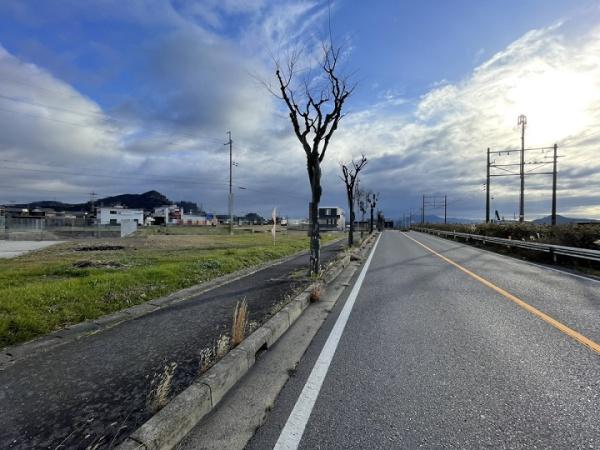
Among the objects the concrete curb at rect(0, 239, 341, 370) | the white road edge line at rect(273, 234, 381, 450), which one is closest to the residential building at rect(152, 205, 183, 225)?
the concrete curb at rect(0, 239, 341, 370)

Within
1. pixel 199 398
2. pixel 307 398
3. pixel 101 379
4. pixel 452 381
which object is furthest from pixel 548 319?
pixel 101 379

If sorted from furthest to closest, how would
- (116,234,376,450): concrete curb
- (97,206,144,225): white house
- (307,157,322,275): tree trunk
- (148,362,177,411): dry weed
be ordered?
(97,206,144,225): white house < (307,157,322,275): tree trunk < (148,362,177,411): dry weed < (116,234,376,450): concrete curb

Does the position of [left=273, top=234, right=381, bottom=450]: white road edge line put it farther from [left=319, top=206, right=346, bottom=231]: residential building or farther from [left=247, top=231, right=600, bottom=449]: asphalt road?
[left=319, top=206, right=346, bottom=231]: residential building

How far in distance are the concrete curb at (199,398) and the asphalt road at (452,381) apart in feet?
1.76

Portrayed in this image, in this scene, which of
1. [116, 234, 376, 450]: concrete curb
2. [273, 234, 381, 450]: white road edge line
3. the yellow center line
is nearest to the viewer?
[116, 234, 376, 450]: concrete curb

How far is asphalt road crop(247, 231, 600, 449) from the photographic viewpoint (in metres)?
2.53

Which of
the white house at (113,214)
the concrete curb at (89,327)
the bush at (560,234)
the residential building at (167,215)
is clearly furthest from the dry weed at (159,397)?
the residential building at (167,215)

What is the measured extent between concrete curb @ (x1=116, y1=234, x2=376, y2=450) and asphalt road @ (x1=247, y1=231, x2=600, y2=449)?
1.76 ft

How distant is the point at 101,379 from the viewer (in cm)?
A: 342

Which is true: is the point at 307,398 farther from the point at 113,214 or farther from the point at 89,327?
the point at 113,214

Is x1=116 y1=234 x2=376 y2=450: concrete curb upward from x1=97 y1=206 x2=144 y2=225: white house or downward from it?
downward

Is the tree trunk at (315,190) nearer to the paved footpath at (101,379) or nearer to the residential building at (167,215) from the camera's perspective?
the paved footpath at (101,379)

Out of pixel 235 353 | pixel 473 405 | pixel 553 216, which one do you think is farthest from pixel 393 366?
pixel 553 216

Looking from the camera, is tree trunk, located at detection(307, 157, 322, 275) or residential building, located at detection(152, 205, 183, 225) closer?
tree trunk, located at detection(307, 157, 322, 275)
